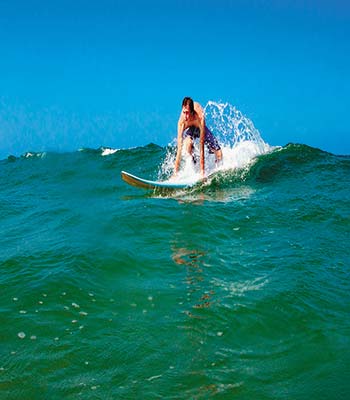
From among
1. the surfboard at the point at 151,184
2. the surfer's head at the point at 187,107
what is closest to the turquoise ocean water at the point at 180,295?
the surfboard at the point at 151,184

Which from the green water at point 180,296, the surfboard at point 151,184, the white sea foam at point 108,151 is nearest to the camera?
the green water at point 180,296

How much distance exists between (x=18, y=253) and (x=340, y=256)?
559 cm

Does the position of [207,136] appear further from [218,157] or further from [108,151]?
[108,151]

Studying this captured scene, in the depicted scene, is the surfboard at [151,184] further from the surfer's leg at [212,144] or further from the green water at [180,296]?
the surfer's leg at [212,144]

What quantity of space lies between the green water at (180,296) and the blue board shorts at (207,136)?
5.42 ft

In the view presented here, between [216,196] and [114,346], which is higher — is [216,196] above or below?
above

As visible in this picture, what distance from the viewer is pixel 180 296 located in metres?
6.12

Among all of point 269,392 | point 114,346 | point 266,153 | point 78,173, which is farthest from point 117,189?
point 269,392

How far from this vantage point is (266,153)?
53.8 feet

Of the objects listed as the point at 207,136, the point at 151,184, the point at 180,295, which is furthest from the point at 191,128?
the point at 180,295

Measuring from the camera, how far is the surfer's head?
1146cm

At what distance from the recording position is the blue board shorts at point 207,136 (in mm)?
12500

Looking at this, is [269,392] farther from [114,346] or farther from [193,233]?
[193,233]

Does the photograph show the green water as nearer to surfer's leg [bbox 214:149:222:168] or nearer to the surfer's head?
surfer's leg [bbox 214:149:222:168]
